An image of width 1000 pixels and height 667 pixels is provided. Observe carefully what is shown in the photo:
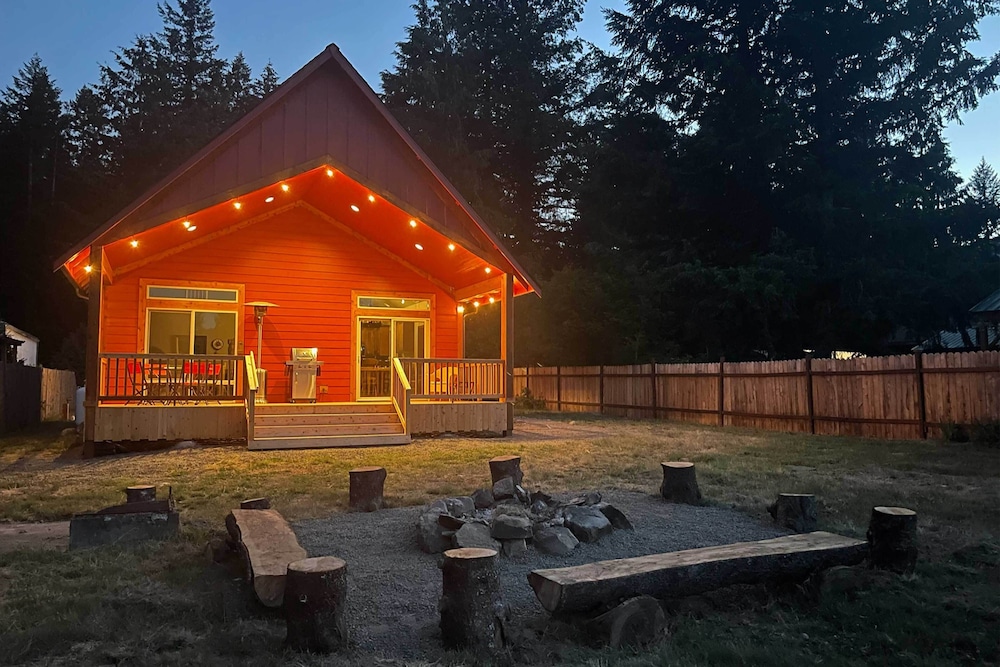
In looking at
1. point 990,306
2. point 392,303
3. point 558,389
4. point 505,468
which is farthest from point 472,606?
point 558,389

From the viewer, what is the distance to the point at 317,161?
476 inches

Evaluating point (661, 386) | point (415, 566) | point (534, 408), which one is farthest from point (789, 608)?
point (534, 408)

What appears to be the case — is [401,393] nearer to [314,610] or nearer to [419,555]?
[419,555]

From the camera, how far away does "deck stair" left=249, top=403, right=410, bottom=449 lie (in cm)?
1124

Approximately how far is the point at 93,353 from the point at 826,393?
41.5 ft

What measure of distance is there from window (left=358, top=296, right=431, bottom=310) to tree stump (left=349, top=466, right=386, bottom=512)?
31.6 feet

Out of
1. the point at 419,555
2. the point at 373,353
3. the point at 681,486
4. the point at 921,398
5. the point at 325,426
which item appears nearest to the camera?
the point at 419,555

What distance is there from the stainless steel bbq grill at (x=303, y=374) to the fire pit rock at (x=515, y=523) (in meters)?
9.42

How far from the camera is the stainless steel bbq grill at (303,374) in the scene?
46.6ft

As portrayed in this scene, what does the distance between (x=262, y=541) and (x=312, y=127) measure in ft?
31.5

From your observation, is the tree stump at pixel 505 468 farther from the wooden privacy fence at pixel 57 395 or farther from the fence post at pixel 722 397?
the wooden privacy fence at pixel 57 395

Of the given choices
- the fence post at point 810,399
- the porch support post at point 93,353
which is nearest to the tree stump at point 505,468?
the porch support post at point 93,353

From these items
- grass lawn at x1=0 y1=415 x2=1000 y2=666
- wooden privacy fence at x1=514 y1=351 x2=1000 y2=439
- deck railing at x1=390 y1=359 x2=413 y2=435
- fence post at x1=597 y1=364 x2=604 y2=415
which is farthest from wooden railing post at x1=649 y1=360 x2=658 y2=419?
deck railing at x1=390 y1=359 x2=413 y2=435

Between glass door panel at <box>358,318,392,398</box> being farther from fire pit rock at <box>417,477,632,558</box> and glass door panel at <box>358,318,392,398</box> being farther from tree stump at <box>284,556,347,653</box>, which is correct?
tree stump at <box>284,556,347,653</box>
